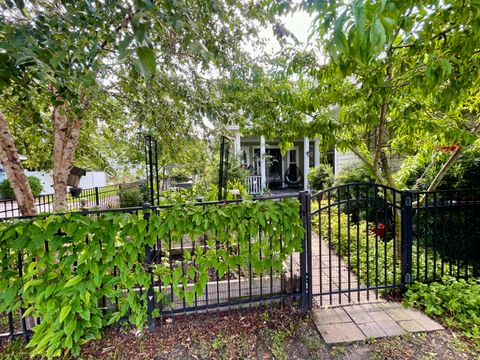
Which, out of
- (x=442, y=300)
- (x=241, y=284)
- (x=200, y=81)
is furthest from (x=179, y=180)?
(x=442, y=300)

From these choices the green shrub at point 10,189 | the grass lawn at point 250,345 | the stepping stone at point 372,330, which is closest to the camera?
the grass lawn at point 250,345

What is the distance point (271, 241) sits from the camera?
8.21ft

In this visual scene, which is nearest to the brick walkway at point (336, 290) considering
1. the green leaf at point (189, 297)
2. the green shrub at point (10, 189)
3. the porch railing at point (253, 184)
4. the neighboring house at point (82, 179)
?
the green leaf at point (189, 297)

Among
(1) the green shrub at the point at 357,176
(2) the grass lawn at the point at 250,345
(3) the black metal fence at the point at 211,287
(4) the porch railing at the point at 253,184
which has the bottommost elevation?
(2) the grass lawn at the point at 250,345

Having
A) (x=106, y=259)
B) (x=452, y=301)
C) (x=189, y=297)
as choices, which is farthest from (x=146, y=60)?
(x=452, y=301)

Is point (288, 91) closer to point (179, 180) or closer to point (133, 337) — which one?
point (133, 337)

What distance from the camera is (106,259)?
2117mm

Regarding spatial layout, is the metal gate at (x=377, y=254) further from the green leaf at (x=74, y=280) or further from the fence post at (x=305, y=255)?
the green leaf at (x=74, y=280)

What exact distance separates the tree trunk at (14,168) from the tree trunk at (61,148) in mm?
358

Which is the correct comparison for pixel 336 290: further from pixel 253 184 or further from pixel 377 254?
pixel 253 184

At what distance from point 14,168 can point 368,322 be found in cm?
400

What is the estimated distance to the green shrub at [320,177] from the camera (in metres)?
8.83

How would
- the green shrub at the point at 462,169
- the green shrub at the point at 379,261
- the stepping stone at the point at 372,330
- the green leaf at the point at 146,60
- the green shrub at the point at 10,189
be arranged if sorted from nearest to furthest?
1. the green leaf at the point at 146,60
2. the stepping stone at the point at 372,330
3. the green shrub at the point at 379,261
4. the green shrub at the point at 462,169
5. the green shrub at the point at 10,189

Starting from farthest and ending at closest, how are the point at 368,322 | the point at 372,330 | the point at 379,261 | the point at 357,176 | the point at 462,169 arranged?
the point at 357,176, the point at 462,169, the point at 379,261, the point at 368,322, the point at 372,330
